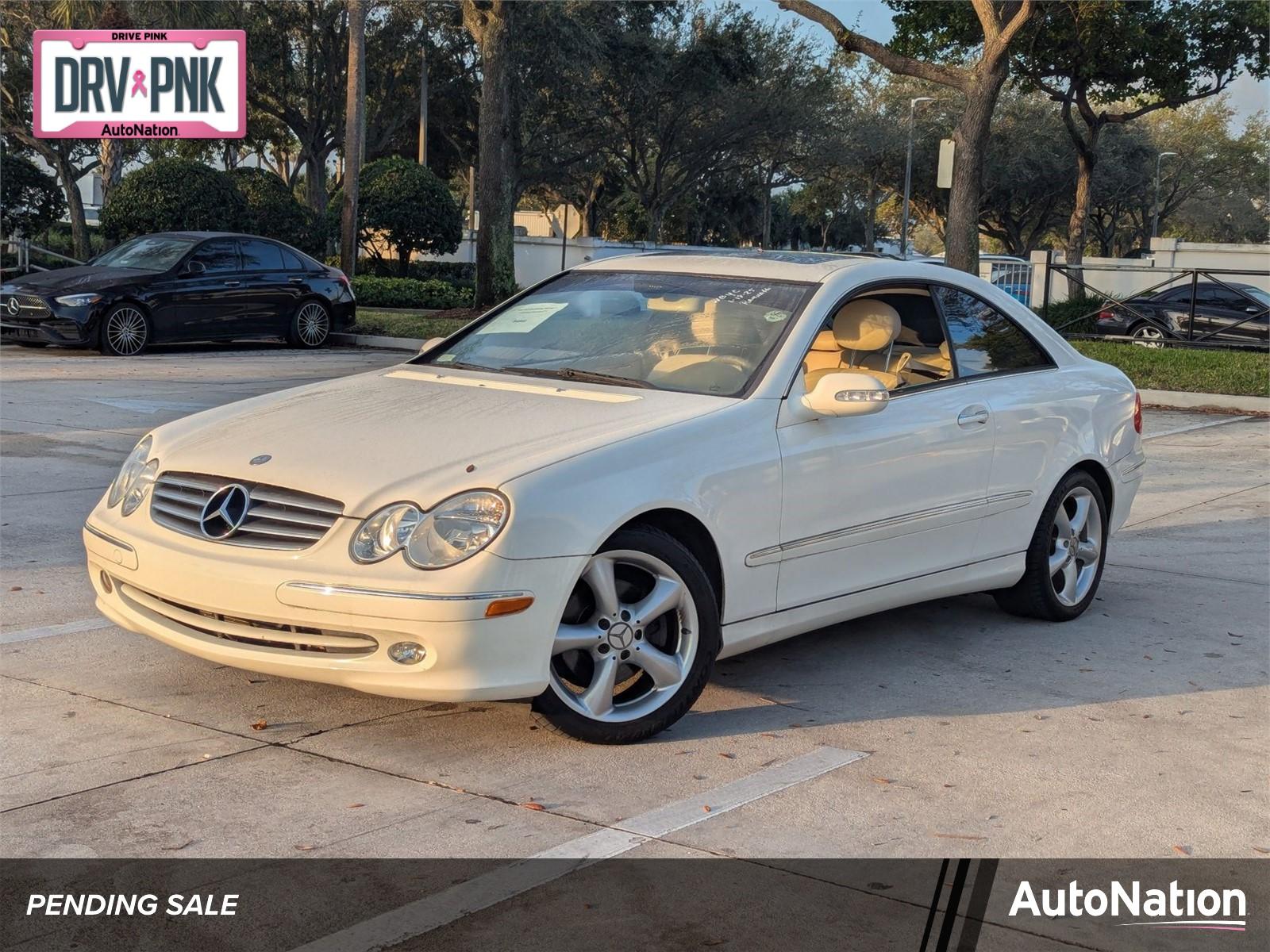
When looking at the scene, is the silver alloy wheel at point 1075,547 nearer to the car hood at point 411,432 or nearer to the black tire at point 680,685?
the car hood at point 411,432

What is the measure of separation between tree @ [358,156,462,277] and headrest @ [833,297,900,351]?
2898 cm

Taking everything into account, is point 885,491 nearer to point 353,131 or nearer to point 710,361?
point 710,361

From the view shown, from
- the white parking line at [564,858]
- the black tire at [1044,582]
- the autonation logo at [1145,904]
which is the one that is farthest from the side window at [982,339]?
the autonation logo at [1145,904]

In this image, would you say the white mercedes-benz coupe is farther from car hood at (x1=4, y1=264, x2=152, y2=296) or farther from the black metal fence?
the black metal fence

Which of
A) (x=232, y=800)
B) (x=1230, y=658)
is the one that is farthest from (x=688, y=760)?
(x=1230, y=658)

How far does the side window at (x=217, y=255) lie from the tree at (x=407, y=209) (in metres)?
14.1

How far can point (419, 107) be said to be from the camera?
50.0 meters

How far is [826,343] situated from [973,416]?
2.46 ft

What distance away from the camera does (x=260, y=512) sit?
189 inches

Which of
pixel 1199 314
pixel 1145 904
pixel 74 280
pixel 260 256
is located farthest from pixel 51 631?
pixel 1199 314

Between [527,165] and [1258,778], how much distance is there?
148 feet

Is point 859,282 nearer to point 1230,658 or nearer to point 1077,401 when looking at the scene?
point 1077,401

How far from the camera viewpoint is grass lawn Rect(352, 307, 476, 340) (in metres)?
22.6

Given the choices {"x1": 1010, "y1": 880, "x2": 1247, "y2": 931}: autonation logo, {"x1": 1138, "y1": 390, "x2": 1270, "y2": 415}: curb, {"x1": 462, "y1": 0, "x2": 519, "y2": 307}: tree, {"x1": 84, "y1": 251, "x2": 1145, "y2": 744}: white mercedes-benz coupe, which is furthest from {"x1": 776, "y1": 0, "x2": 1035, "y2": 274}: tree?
{"x1": 1010, "y1": 880, "x2": 1247, "y2": 931}: autonation logo
